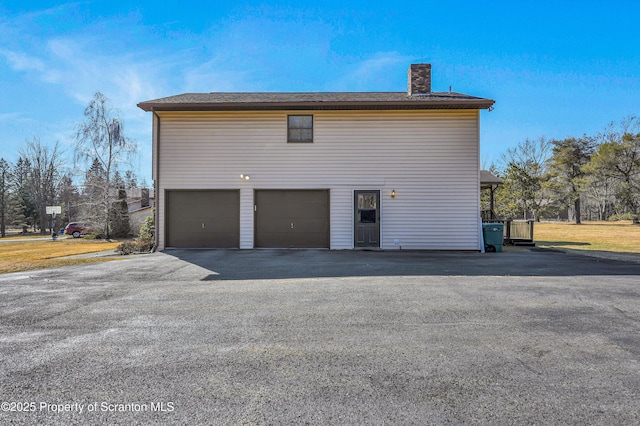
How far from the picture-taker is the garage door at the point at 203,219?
12.0 m

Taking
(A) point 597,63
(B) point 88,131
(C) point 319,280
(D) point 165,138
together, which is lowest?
(C) point 319,280

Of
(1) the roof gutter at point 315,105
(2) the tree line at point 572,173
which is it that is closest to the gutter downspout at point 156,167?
(1) the roof gutter at point 315,105

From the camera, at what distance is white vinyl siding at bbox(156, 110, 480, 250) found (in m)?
11.8

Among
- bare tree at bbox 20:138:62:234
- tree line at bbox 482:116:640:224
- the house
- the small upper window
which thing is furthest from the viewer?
bare tree at bbox 20:138:62:234

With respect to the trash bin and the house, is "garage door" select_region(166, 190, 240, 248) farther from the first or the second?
the trash bin

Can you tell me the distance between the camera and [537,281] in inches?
246

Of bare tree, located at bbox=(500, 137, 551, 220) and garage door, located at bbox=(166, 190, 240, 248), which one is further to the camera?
bare tree, located at bbox=(500, 137, 551, 220)

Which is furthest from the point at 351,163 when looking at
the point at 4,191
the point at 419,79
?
the point at 4,191

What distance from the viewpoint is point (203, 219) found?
1202cm

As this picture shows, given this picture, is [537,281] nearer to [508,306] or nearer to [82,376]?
[508,306]

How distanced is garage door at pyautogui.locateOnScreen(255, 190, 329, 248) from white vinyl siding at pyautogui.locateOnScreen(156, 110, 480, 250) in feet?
0.92

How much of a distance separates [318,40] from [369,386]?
44.1ft

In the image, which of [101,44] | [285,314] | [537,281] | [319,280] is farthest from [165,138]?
[537,281]

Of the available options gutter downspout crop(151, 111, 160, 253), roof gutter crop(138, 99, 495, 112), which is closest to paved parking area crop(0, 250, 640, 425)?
gutter downspout crop(151, 111, 160, 253)
